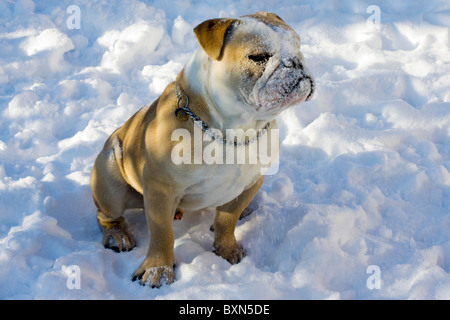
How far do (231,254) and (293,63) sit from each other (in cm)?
120

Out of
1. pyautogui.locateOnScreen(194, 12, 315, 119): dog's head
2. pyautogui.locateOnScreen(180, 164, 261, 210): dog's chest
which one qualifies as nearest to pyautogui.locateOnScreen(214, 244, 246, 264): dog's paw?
pyautogui.locateOnScreen(180, 164, 261, 210): dog's chest

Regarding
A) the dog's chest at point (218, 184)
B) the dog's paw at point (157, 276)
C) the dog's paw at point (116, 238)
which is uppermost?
the dog's chest at point (218, 184)

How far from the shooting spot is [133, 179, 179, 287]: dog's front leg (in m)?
2.46

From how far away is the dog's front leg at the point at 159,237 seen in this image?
2.46 m

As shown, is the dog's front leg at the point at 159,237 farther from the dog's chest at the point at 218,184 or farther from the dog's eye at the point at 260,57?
the dog's eye at the point at 260,57

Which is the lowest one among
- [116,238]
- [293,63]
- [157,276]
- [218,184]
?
[157,276]

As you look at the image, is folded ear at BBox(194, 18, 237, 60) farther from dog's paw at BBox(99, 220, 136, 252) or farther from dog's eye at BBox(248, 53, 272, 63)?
dog's paw at BBox(99, 220, 136, 252)

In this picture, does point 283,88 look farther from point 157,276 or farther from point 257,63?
point 157,276

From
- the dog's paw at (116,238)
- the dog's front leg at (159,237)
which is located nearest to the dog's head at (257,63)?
the dog's front leg at (159,237)

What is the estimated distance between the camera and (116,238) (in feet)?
9.38

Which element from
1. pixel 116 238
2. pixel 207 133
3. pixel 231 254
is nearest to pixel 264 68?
pixel 207 133

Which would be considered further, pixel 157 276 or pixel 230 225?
pixel 230 225

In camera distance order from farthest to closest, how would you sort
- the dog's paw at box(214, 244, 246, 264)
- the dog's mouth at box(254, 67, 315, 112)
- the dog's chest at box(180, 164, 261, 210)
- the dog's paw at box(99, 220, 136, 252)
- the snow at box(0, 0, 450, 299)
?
1. the dog's paw at box(99, 220, 136, 252)
2. the dog's paw at box(214, 244, 246, 264)
3. the snow at box(0, 0, 450, 299)
4. the dog's chest at box(180, 164, 261, 210)
5. the dog's mouth at box(254, 67, 315, 112)
